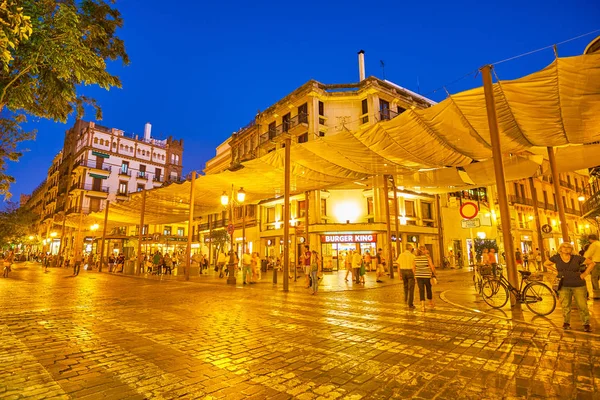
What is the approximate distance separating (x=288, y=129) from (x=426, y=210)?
52.2 feet

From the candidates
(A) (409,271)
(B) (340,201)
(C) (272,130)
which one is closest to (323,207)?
(B) (340,201)

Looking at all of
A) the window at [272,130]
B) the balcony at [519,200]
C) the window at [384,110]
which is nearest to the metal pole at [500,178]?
the window at [384,110]

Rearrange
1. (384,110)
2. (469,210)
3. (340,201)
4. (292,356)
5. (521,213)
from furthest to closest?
(521,213)
(340,201)
(384,110)
(469,210)
(292,356)

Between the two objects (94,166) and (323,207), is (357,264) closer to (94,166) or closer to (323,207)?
(323,207)

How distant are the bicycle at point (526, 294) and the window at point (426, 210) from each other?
932 inches

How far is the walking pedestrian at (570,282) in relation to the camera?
579cm

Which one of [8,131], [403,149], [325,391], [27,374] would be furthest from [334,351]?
[8,131]

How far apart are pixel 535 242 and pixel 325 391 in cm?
4387

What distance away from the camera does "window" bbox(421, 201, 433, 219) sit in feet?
106

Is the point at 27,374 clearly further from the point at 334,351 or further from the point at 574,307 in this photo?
the point at 574,307

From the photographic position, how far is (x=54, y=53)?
554 cm

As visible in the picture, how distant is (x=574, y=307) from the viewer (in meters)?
8.07

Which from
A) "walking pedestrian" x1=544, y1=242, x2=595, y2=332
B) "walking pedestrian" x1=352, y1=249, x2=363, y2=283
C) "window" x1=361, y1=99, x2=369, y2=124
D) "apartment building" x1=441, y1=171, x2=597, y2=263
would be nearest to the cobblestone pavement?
"walking pedestrian" x1=544, y1=242, x2=595, y2=332

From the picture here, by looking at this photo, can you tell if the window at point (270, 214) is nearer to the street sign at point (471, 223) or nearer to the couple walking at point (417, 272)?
the street sign at point (471, 223)
